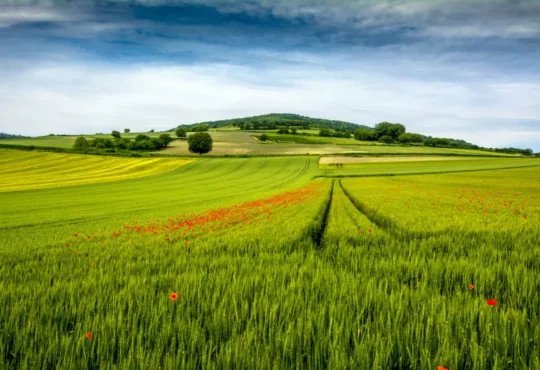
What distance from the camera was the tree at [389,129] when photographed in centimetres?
16338

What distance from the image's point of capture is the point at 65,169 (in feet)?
220

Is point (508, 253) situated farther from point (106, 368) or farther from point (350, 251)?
point (106, 368)

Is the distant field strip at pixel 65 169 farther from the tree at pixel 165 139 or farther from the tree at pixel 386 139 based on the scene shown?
the tree at pixel 386 139

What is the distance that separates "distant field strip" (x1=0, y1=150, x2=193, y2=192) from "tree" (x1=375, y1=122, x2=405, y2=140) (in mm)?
115086

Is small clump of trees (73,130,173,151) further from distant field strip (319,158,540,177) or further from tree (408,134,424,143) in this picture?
Answer: tree (408,134,424,143)

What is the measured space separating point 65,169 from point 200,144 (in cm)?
4326

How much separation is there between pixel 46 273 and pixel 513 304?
6.37m

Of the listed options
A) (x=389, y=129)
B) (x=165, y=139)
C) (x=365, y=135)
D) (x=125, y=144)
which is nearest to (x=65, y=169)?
(x=125, y=144)

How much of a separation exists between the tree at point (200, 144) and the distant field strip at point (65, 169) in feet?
63.7

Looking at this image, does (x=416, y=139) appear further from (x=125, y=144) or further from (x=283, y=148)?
(x=125, y=144)

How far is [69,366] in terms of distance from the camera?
7.14ft

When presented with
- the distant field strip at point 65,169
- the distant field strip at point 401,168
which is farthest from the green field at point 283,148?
the distant field strip at point 65,169

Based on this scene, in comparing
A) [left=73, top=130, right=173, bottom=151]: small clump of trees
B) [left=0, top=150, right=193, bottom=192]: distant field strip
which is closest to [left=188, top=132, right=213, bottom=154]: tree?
[left=73, top=130, right=173, bottom=151]: small clump of trees

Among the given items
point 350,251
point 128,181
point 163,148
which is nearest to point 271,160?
point 128,181
